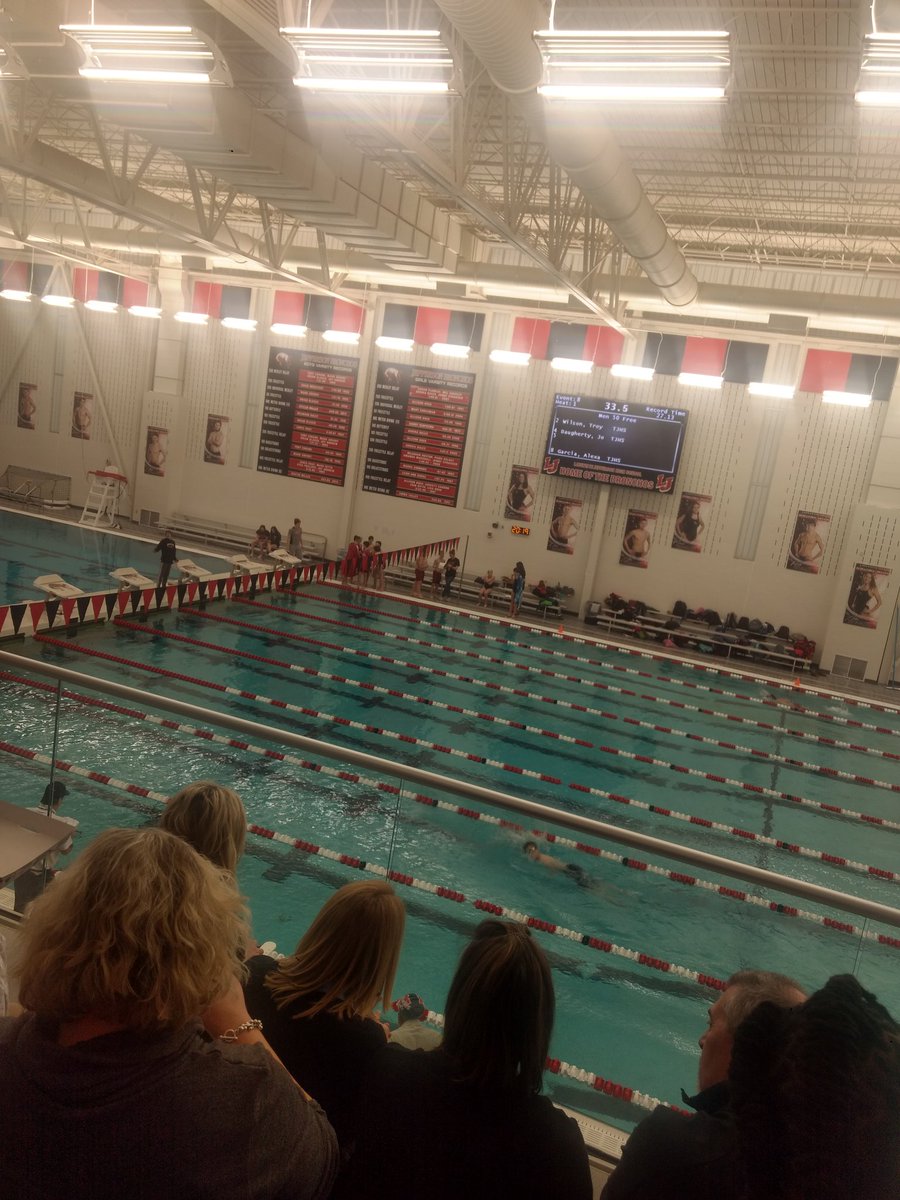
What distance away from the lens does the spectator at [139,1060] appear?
46.9 inches

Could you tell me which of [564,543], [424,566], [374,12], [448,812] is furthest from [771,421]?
[448,812]

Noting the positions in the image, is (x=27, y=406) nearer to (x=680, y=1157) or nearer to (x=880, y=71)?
(x=880, y=71)

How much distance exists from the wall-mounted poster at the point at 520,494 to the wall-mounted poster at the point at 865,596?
6783mm

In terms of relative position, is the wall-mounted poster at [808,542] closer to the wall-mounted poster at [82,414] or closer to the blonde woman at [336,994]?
the blonde woman at [336,994]

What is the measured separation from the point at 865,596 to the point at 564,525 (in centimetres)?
621

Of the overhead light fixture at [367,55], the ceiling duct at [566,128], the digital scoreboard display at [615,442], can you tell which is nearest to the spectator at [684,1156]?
the overhead light fixture at [367,55]

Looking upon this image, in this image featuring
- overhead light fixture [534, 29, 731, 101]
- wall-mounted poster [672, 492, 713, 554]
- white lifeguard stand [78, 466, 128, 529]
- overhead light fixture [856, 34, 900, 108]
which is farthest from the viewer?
white lifeguard stand [78, 466, 128, 529]

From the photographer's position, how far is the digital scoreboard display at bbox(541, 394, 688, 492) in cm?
1762

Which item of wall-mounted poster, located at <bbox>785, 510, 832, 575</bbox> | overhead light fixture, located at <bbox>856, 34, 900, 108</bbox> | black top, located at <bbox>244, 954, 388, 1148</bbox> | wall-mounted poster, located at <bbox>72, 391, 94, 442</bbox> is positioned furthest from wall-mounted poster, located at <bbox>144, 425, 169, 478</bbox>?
black top, located at <bbox>244, 954, 388, 1148</bbox>

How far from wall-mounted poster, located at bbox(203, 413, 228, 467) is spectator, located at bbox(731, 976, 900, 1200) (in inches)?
865

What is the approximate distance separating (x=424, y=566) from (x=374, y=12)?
10.2m

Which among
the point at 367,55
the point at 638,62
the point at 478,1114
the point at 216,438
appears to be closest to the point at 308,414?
the point at 216,438

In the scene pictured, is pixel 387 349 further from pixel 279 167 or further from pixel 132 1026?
pixel 132 1026

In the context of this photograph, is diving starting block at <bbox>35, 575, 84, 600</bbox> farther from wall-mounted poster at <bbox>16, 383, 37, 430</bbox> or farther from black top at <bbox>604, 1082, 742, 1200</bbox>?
wall-mounted poster at <bbox>16, 383, 37, 430</bbox>
